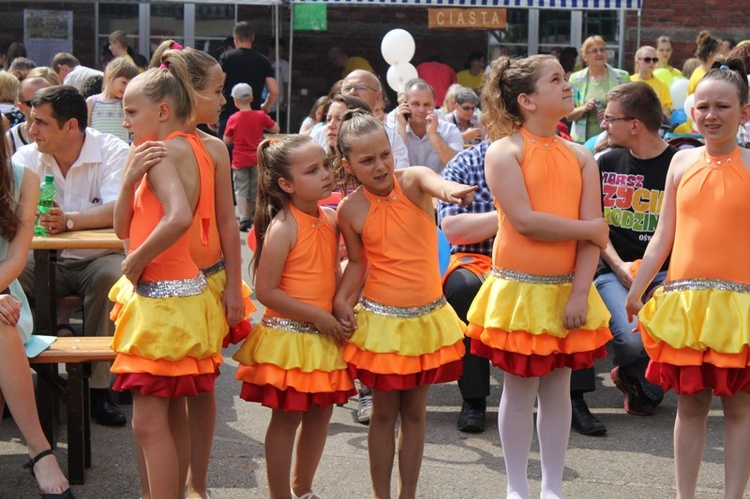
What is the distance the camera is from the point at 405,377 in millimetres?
3777

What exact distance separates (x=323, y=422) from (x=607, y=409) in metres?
2.13

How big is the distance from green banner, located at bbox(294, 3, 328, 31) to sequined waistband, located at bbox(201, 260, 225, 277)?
8.80 metres

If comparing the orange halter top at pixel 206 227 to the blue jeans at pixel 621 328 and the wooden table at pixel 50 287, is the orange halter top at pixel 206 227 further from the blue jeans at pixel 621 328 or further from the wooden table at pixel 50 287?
the blue jeans at pixel 621 328

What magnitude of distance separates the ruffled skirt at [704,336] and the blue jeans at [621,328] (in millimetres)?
1430

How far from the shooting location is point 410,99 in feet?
22.8

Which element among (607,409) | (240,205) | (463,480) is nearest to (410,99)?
(607,409)

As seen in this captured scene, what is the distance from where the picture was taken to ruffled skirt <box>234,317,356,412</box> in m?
3.75

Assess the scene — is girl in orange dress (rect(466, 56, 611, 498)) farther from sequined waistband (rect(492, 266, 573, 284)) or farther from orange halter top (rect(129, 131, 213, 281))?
orange halter top (rect(129, 131, 213, 281))

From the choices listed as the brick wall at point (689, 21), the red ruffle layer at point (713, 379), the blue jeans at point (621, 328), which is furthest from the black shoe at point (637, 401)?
the brick wall at point (689, 21)

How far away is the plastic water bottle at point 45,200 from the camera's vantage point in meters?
4.99

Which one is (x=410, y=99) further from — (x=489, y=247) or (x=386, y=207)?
Answer: (x=386, y=207)

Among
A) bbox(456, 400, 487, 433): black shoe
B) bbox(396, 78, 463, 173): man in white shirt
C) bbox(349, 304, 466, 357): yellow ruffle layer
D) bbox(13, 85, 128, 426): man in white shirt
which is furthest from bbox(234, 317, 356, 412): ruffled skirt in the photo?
bbox(396, 78, 463, 173): man in white shirt

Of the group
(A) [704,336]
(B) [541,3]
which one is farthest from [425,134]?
(B) [541,3]

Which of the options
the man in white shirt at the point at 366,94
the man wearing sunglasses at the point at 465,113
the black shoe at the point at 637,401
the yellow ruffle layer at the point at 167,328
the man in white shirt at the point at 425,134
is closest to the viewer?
the yellow ruffle layer at the point at 167,328
